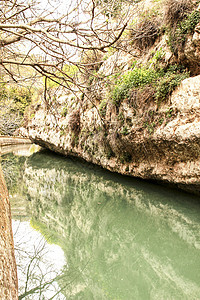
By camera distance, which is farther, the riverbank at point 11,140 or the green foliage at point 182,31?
the riverbank at point 11,140

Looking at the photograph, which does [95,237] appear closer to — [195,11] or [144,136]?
[144,136]

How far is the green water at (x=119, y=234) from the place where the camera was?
2.58 metres

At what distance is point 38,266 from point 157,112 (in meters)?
4.55

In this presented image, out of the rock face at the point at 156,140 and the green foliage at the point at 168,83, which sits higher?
the green foliage at the point at 168,83

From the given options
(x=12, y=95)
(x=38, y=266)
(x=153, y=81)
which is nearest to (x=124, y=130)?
(x=153, y=81)

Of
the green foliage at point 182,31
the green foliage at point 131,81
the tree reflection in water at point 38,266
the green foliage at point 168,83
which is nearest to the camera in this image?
the tree reflection in water at point 38,266

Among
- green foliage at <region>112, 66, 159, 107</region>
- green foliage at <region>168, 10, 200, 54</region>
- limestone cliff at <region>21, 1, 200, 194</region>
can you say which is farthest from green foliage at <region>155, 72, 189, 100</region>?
green foliage at <region>168, 10, 200, 54</region>

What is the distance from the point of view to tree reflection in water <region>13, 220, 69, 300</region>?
2.52 metres

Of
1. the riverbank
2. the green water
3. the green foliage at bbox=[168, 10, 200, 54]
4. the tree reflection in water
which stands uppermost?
the green foliage at bbox=[168, 10, 200, 54]

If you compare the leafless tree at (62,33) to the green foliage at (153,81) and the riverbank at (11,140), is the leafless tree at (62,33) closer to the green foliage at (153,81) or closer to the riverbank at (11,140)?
the green foliage at (153,81)

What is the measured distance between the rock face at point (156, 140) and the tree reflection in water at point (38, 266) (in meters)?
2.27

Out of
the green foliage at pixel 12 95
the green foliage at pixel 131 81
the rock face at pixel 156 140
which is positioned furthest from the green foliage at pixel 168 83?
the green foliage at pixel 12 95

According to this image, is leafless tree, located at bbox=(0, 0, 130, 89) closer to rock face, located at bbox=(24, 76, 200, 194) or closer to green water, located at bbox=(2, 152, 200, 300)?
rock face, located at bbox=(24, 76, 200, 194)

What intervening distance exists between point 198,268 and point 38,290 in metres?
2.24
